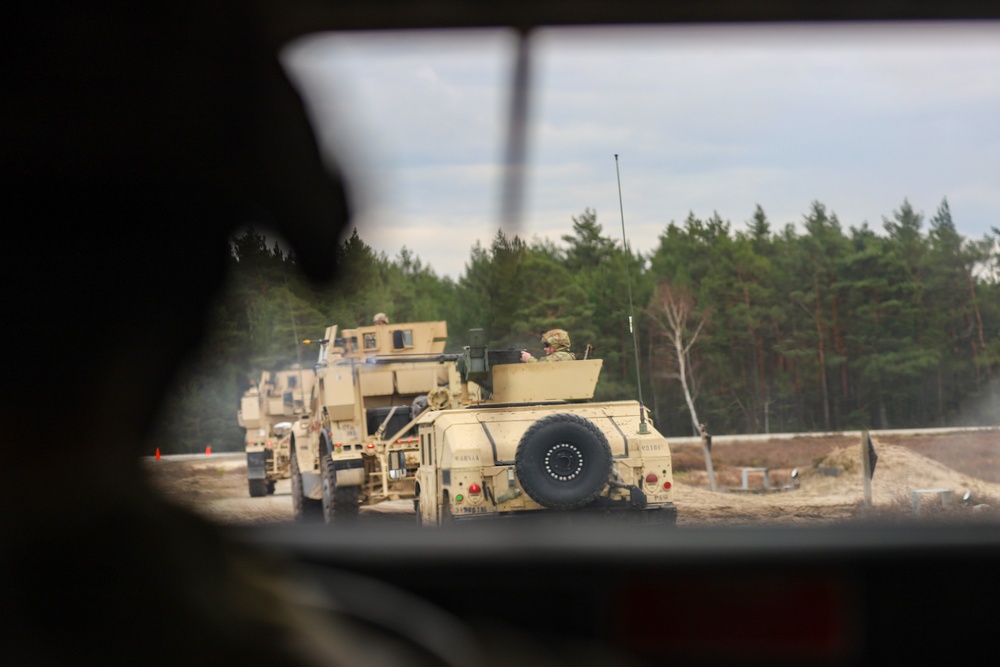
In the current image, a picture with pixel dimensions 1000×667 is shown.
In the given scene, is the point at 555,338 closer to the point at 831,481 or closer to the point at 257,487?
the point at 831,481

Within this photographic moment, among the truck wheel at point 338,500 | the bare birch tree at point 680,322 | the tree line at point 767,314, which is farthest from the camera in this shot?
the truck wheel at point 338,500

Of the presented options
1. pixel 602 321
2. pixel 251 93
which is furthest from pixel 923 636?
pixel 251 93

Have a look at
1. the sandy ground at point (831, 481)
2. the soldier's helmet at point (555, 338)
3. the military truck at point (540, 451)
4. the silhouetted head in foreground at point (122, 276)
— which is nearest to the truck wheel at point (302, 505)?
the sandy ground at point (831, 481)

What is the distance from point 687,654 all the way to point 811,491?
1.07 ft

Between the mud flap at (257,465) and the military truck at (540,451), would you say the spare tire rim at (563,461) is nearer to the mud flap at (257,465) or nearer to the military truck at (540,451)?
the military truck at (540,451)

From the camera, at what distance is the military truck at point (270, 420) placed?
1.86m

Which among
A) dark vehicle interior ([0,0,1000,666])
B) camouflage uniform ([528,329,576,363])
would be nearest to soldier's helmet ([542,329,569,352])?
camouflage uniform ([528,329,576,363])

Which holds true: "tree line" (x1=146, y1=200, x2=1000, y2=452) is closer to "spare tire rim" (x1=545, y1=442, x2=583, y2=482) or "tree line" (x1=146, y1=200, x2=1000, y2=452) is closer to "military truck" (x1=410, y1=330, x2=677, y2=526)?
"military truck" (x1=410, y1=330, x2=677, y2=526)

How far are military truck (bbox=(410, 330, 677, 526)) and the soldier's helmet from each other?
9cm

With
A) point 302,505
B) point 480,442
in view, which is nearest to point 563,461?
point 480,442

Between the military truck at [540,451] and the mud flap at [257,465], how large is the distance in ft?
1.46

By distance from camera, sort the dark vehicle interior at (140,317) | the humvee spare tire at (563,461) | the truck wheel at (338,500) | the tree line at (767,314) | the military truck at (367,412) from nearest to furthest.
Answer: the dark vehicle interior at (140,317)
the tree line at (767,314)
the military truck at (367,412)
the truck wheel at (338,500)
the humvee spare tire at (563,461)

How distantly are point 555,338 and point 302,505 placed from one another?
745 mm

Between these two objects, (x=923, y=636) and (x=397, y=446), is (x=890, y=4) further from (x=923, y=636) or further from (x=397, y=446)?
(x=397, y=446)
